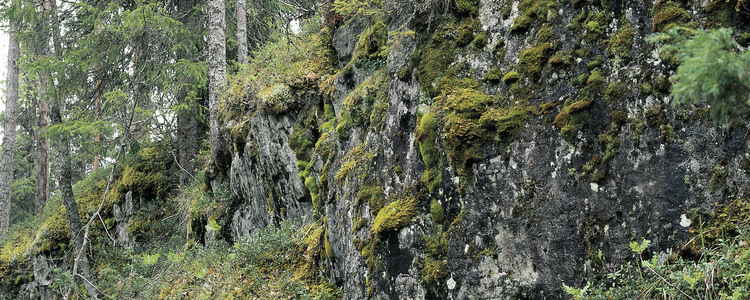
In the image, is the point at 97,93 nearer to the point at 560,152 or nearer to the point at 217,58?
the point at 217,58

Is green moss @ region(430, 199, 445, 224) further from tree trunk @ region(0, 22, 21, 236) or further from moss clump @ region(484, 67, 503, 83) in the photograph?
tree trunk @ region(0, 22, 21, 236)

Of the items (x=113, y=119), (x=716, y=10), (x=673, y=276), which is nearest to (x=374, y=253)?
(x=673, y=276)

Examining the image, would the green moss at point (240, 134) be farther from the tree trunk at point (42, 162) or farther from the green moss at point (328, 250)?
the tree trunk at point (42, 162)

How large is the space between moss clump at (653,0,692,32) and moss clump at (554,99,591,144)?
0.75m

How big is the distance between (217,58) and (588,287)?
908 centimetres

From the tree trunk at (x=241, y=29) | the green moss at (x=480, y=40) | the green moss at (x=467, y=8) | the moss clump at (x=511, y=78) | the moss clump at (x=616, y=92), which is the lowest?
the moss clump at (x=616, y=92)

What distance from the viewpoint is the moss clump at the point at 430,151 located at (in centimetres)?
422

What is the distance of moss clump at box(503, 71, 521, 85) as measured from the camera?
408 centimetres

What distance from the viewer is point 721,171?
2.87m

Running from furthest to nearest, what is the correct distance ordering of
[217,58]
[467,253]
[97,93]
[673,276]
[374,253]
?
[97,93] < [217,58] < [374,253] < [467,253] < [673,276]

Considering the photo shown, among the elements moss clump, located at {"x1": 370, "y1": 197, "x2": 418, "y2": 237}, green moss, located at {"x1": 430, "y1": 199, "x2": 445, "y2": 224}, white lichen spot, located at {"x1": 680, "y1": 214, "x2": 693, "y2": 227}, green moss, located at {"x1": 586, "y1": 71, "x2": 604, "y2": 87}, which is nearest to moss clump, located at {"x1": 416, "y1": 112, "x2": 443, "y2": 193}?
green moss, located at {"x1": 430, "y1": 199, "x2": 445, "y2": 224}

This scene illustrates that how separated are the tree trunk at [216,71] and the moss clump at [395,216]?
21.2 ft

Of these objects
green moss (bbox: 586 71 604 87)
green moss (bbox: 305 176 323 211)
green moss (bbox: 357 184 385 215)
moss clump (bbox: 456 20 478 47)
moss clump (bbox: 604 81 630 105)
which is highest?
moss clump (bbox: 456 20 478 47)

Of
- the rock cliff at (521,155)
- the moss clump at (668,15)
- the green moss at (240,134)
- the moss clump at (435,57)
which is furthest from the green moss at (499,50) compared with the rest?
the green moss at (240,134)
